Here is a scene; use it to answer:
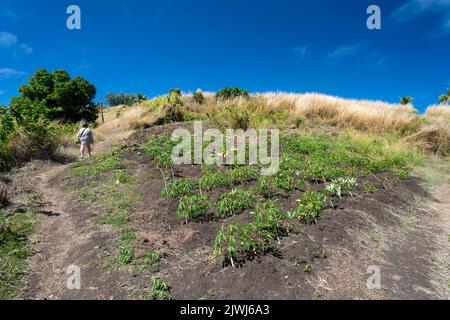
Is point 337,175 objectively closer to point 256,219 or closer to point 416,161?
point 256,219

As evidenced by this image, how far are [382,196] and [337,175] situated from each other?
93 centimetres

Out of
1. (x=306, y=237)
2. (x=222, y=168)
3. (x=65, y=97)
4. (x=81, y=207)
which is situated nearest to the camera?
(x=306, y=237)

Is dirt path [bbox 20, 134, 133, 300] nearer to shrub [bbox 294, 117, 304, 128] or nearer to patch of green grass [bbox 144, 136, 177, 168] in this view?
patch of green grass [bbox 144, 136, 177, 168]

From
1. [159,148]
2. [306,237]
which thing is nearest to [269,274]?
[306,237]

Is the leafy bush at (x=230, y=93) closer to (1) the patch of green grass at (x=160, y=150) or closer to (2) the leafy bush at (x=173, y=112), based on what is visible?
(2) the leafy bush at (x=173, y=112)

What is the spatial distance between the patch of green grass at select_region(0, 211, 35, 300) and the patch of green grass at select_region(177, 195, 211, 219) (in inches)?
79.9

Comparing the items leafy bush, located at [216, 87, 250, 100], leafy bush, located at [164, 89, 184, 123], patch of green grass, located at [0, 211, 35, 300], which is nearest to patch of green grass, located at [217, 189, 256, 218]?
patch of green grass, located at [0, 211, 35, 300]

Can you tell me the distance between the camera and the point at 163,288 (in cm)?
311

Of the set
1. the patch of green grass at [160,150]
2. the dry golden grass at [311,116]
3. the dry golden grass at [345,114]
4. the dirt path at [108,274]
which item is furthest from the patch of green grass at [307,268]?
the dry golden grass at [345,114]

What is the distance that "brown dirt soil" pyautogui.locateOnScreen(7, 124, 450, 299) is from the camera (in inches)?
123

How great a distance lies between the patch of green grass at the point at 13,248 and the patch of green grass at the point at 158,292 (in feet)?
4.84

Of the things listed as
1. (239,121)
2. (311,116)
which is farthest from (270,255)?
(311,116)

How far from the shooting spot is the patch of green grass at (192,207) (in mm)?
4410

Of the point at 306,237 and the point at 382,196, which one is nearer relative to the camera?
the point at 306,237
